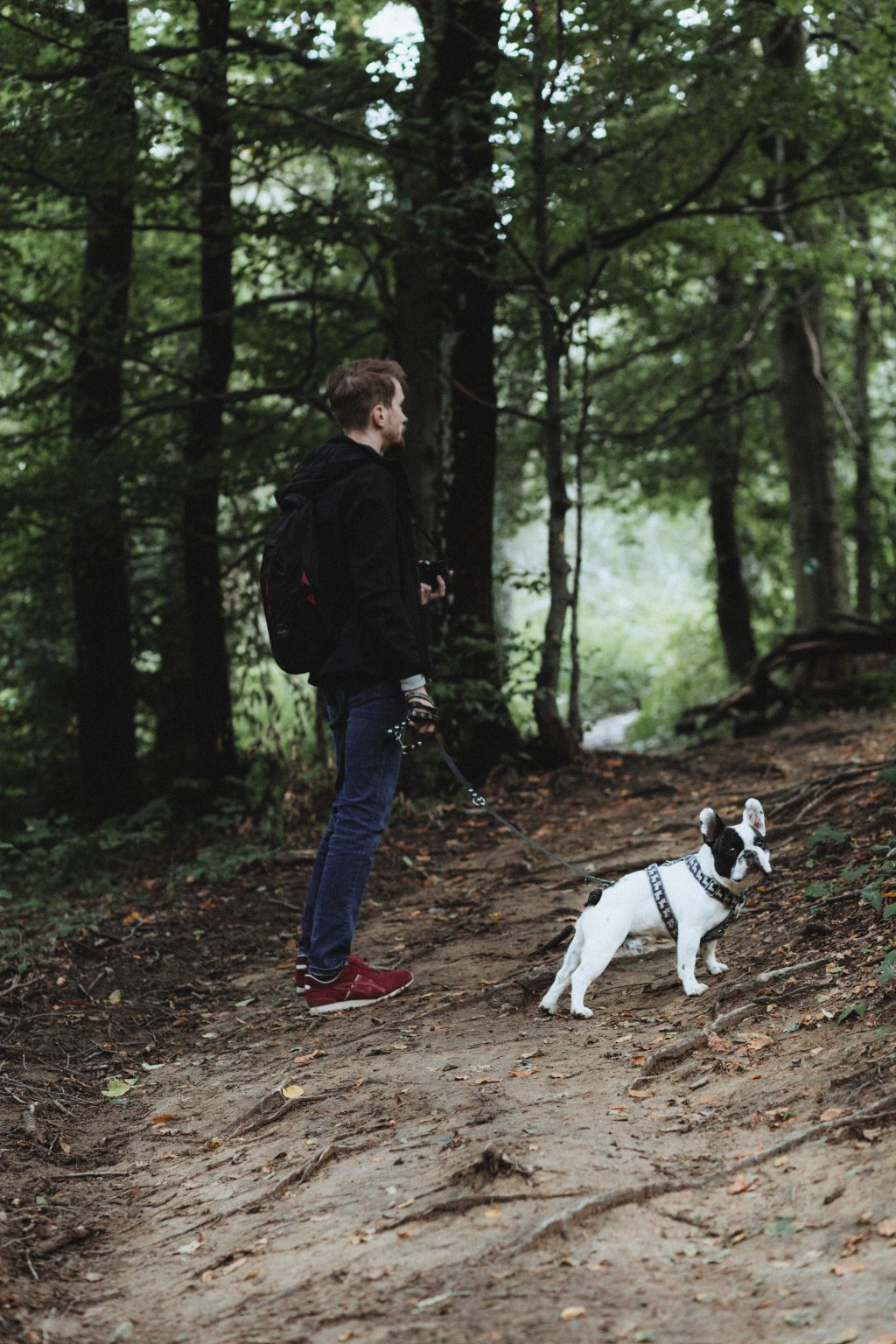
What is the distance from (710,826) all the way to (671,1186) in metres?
1.82

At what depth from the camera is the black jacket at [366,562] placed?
5117mm

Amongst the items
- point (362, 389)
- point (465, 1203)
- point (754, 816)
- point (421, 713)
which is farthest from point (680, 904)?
point (362, 389)

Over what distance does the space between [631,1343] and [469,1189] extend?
0.84 meters

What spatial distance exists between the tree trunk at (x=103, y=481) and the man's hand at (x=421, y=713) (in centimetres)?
602

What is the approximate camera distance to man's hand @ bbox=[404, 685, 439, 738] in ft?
16.7

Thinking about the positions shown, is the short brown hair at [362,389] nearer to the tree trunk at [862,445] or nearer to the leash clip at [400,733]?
the leash clip at [400,733]

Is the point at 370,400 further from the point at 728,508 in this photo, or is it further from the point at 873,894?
the point at 728,508

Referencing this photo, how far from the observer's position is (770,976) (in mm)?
4715

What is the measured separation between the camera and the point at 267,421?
481 inches

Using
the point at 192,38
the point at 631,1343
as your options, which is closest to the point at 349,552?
the point at 631,1343

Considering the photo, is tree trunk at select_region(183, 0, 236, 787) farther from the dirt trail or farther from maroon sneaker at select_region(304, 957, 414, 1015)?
maroon sneaker at select_region(304, 957, 414, 1015)

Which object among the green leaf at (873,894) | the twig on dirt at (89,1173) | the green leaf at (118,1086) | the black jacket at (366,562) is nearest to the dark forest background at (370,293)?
the black jacket at (366,562)

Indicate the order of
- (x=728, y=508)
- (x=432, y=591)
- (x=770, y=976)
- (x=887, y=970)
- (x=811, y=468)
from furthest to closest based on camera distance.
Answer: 1. (x=728, y=508)
2. (x=811, y=468)
3. (x=432, y=591)
4. (x=770, y=976)
5. (x=887, y=970)

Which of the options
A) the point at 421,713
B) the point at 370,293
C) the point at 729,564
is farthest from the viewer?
the point at 729,564
